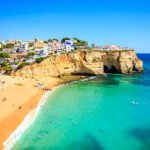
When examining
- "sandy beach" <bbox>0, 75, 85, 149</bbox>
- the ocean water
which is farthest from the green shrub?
the ocean water

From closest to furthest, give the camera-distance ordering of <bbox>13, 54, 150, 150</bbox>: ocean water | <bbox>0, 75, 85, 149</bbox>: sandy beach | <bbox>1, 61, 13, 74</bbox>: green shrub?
<bbox>13, 54, 150, 150</bbox>: ocean water < <bbox>0, 75, 85, 149</bbox>: sandy beach < <bbox>1, 61, 13, 74</bbox>: green shrub

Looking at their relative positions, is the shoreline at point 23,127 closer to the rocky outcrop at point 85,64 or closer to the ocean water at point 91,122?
the ocean water at point 91,122

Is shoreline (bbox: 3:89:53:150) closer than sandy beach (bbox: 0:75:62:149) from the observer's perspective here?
Yes

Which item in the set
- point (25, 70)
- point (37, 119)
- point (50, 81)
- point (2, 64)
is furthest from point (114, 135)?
point (2, 64)

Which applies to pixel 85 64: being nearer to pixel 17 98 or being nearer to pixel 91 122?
pixel 17 98

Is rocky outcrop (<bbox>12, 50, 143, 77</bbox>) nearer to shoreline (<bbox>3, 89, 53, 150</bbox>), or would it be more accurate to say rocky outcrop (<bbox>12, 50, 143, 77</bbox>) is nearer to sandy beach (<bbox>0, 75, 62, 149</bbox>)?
sandy beach (<bbox>0, 75, 62, 149</bbox>)

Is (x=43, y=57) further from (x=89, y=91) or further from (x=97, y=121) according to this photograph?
(x=97, y=121)

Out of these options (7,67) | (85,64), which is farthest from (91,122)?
(7,67)
